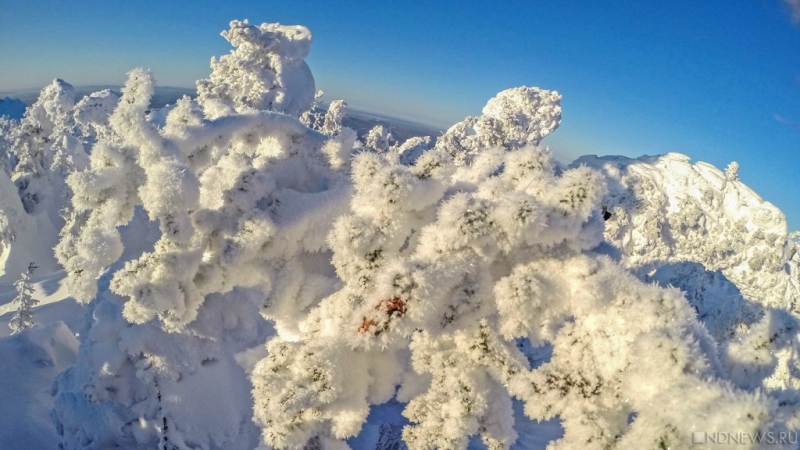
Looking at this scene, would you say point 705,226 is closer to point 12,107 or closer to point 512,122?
point 512,122

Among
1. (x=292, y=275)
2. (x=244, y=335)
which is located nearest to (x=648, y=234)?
(x=244, y=335)

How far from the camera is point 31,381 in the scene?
15062 millimetres

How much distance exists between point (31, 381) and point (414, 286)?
715 inches

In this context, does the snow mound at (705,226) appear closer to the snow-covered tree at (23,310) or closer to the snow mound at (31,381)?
the snow mound at (31,381)

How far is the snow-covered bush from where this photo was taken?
3.05m

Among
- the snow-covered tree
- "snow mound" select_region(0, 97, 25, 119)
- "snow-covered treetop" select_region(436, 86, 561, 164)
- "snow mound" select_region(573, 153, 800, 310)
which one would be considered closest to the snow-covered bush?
the snow-covered tree

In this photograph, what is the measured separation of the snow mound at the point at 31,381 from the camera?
1311cm

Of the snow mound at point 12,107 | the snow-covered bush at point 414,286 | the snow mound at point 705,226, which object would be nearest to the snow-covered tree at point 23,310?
the snow-covered bush at point 414,286

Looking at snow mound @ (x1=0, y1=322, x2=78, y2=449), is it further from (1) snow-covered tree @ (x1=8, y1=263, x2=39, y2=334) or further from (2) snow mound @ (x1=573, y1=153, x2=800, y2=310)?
(2) snow mound @ (x1=573, y1=153, x2=800, y2=310)

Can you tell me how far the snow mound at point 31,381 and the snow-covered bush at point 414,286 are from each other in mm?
12863

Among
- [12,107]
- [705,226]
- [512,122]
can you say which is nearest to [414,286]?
[512,122]

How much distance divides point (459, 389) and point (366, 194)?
180 centimetres

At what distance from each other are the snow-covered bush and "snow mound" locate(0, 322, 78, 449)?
12.9 meters

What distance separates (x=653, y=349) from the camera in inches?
110
